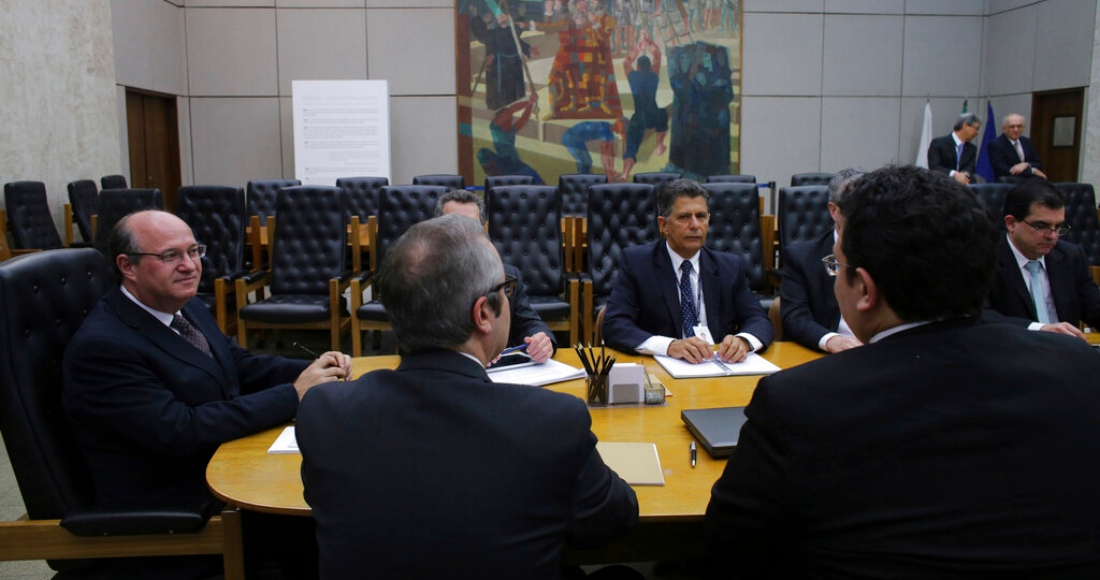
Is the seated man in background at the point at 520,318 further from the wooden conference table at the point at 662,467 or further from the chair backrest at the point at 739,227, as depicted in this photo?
the chair backrest at the point at 739,227

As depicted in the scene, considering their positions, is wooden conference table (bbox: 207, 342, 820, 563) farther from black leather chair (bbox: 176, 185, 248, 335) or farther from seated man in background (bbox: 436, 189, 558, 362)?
black leather chair (bbox: 176, 185, 248, 335)

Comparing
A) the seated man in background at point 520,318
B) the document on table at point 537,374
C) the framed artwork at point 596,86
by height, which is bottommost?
the document on table at point 537,374

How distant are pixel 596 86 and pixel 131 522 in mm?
8762

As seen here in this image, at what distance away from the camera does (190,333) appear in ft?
7.22

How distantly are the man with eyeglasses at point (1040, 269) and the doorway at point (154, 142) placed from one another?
8.68 meters

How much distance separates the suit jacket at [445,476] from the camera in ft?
3.66

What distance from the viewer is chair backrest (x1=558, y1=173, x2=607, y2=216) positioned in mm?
7801

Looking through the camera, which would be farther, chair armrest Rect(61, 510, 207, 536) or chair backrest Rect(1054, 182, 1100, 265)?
chair backrest Rect(1054, 182, 1100, 265)

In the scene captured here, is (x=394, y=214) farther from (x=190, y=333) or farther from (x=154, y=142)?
(x=154, y=142)

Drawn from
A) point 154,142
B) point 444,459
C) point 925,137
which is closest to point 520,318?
point 444,459

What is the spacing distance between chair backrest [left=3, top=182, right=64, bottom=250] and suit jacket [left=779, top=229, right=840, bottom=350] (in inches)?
240

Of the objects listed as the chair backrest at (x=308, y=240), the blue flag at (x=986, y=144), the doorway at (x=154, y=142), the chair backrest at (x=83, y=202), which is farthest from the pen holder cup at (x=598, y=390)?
the blue flag at (x=986, y=144)

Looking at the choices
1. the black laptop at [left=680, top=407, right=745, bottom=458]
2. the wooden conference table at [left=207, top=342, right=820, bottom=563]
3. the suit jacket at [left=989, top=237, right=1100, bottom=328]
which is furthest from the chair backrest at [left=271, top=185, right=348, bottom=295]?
the suit jacket at [left=989, top=237, right=1100, bottom=328]

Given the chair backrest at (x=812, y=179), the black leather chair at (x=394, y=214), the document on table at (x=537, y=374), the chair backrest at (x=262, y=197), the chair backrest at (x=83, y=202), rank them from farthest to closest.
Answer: the chair backrest at (x=812, y=179), the chair backrest at (x=262, y=197), the chair backrest at (x=83, y=202), the black leather chair at (x=394, y=214), the document on table at (x=537, y=374)
